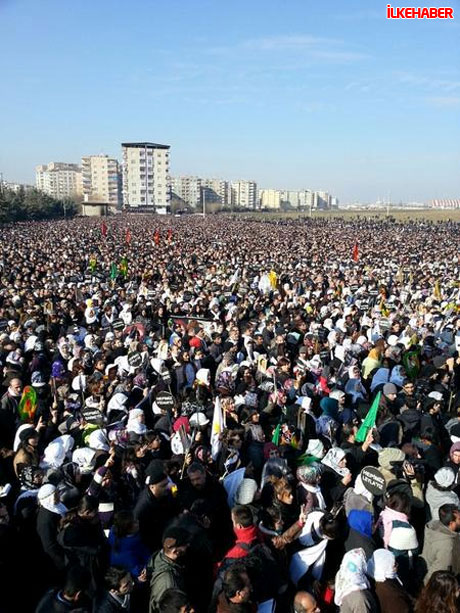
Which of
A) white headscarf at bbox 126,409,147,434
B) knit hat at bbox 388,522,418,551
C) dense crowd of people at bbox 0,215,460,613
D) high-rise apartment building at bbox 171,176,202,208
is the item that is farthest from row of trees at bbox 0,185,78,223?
high-rise apartment building at bbox 171,176,202,208

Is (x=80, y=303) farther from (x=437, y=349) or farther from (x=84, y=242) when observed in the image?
(x=84, y=242)

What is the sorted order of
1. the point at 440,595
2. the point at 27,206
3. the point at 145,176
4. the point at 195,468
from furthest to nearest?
the point at 145,176, the point at 27,206, the point at 195,468, the point at 440,595

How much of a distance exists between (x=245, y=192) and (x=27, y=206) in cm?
12175

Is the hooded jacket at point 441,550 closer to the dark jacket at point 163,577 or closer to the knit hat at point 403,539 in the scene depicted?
the knit hat at point 403,539

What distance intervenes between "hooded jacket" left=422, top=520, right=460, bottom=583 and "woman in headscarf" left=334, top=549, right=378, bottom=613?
2.22ft

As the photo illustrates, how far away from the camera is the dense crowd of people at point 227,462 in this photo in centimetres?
333

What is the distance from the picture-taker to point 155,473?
4215mm

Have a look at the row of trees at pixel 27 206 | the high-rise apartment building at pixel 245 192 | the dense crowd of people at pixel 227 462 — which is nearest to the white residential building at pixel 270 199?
the high-rise apartment building at pixel 245 192

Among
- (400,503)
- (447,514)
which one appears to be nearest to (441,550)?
(447,514)

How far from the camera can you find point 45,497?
3.90m

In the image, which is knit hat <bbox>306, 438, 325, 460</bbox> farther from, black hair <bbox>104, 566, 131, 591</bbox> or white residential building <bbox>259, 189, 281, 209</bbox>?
white residential building <bbox>259, 189, 281, 209</bbox>

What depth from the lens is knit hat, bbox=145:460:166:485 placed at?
4.16 meters

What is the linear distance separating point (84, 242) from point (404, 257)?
1772cm

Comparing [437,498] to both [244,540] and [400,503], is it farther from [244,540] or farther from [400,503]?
[244,540]
